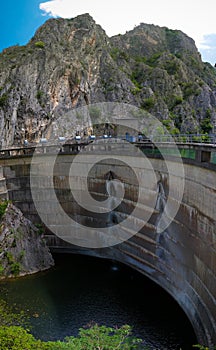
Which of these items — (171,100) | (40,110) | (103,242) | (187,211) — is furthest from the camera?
(171,100)

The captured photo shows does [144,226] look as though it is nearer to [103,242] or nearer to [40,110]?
[103,242]

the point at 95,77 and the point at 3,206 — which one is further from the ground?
the point at 95,77

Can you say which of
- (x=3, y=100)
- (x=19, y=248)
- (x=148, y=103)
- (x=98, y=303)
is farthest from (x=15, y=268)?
(x=148, y=103)

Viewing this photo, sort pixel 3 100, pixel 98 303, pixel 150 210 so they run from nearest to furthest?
pixel 98 303 < pixel 150 210 < pixel 3 100

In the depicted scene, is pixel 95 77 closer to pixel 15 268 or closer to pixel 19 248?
pixel 19 248

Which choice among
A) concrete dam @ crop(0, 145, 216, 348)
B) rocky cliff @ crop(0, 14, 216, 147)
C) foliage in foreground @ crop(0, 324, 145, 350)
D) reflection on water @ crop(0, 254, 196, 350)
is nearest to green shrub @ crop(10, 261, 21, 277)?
reflection on water @ crop(0, 254, 196, 350)

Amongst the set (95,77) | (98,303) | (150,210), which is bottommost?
(98,303)

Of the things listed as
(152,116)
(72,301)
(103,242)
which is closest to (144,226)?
(103,242)
